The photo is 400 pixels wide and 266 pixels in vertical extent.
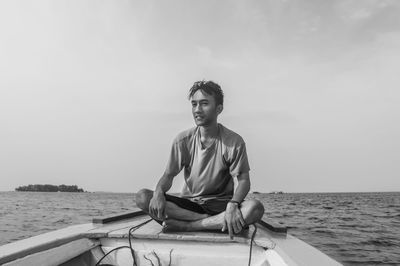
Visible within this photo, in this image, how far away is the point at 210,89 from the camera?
3094 millimetres

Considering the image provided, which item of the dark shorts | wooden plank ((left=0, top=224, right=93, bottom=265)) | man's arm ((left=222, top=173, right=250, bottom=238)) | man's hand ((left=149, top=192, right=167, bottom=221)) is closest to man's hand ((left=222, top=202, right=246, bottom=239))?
man's arm ((left=222, top=173, right=250, bottom=238))

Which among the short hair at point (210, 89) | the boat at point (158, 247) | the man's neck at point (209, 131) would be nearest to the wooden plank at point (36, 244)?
the boat at point (158, 247)

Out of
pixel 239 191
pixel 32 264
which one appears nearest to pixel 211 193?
pixel 239 191

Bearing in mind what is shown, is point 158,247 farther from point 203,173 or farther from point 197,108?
point 197,108

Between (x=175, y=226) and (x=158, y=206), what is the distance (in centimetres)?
26

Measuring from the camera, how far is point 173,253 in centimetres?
253

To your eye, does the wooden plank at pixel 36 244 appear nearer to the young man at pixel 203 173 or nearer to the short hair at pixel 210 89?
the young man at pixel 203 173

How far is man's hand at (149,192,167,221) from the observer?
2789 mm

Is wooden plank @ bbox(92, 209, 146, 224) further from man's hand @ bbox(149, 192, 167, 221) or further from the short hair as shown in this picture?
the short hair

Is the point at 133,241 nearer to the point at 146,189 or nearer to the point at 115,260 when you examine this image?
the point at 115,260

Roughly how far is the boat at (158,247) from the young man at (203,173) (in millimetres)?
174

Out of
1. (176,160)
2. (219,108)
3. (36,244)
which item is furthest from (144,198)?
(219,108)

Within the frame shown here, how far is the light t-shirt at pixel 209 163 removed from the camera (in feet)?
9.85

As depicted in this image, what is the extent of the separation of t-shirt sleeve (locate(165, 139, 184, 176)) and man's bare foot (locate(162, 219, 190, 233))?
51cm
